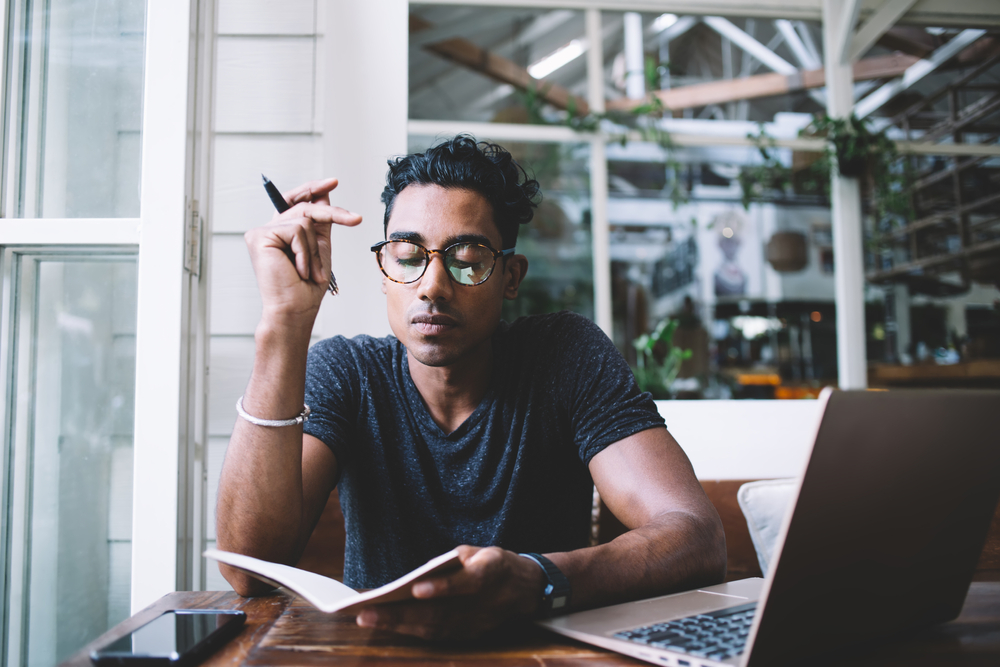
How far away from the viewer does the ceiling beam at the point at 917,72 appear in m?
4.85

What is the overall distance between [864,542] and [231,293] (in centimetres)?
138

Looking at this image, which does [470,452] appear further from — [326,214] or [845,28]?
[845,28]

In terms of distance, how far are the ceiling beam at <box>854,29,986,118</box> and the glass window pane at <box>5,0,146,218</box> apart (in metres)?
4.95

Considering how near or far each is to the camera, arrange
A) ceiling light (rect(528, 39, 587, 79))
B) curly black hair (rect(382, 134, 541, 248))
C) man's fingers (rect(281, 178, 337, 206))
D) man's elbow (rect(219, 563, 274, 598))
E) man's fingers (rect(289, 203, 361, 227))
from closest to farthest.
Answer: man's elbow (rect(219, 563, 274, 598))
man's fingers (rect(289, 203, 361, 227))
man's fingers (rect(281, 178, 337, 206))
curly black hair (rect(382, 134, 541, 248))
ceiling light (rect(528, 39, 587, 79))

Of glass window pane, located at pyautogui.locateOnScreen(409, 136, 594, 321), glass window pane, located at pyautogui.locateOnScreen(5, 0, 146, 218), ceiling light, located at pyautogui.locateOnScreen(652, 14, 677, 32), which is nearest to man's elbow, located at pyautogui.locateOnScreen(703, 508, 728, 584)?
glass window pane, located at pyautogui.locateOnScreen(5, 0, 146, 218)

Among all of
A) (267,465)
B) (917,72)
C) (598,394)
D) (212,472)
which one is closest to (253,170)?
(212,472)

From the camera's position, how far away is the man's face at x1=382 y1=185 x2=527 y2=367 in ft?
3.89

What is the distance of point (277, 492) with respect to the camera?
104 centimetres

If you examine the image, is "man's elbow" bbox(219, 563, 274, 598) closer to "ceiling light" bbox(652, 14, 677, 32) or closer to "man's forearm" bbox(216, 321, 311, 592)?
"man's forearm" bbox(216, 321, 311, 592)

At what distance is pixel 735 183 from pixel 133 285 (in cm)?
523

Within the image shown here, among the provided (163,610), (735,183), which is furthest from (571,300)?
(163,610)

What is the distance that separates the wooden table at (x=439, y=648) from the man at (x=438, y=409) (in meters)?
0.31

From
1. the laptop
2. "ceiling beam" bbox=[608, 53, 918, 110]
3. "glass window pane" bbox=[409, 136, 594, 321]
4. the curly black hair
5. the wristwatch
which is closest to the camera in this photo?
the laptop

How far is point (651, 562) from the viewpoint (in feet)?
2.71
